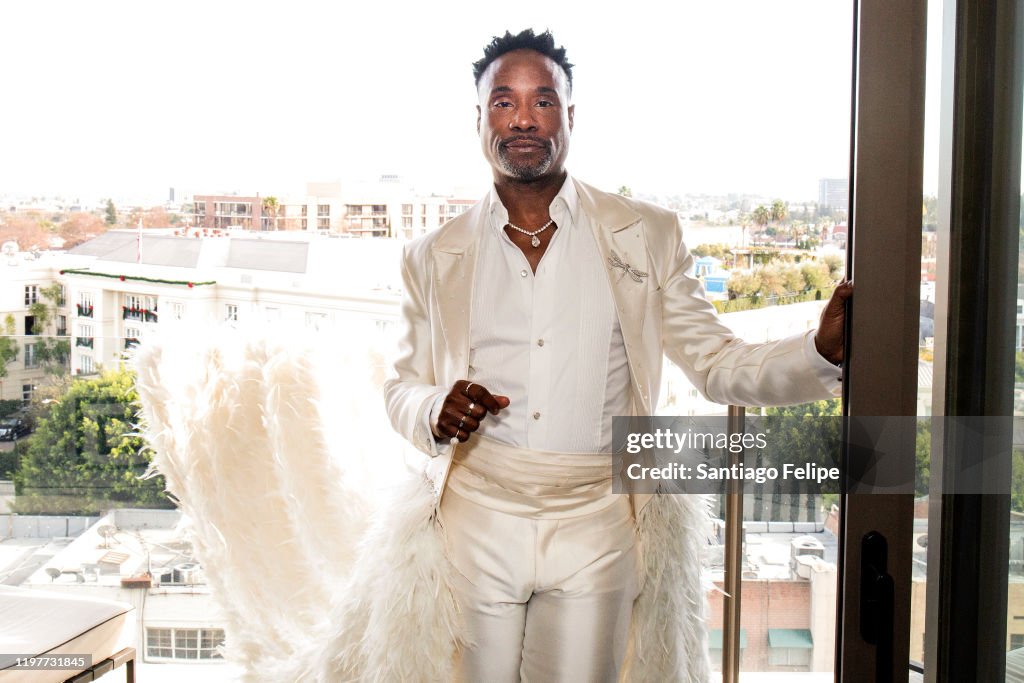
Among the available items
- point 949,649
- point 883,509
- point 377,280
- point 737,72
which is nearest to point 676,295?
point 883,509

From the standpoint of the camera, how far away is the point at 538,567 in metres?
1.48

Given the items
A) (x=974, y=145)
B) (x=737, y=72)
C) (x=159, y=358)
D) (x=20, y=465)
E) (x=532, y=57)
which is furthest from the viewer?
(x=20, y=465)

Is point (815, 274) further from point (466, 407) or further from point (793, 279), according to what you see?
point (466, 407)

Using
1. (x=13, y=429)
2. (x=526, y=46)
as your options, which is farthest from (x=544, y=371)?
(x=13, y=429)

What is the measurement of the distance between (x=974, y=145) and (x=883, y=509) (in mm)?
411

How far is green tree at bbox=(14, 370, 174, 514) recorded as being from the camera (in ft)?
8.77

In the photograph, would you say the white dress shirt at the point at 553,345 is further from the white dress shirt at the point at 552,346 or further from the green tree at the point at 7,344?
the green tree at the point at 7,344

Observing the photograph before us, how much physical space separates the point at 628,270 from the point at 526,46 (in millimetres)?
415

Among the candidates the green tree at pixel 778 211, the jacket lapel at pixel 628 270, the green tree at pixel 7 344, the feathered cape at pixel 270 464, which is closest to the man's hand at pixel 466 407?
the jacket lapel at pixel 628 270

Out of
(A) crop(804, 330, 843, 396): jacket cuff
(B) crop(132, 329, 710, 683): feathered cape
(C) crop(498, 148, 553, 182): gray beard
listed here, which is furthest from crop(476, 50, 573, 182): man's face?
(B) crop(132, 329, 710, 683): feathered cape

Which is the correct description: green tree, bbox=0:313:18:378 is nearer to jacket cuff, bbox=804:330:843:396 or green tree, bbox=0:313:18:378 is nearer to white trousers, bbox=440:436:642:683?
white trousers, bbox=440:436:642:683

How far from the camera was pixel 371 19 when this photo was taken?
2707 millimetres

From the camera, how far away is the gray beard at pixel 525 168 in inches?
59.2

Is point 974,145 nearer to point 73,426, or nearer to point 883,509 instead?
point 883,509
